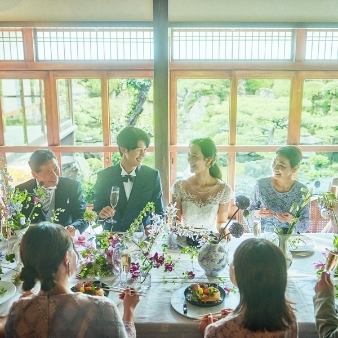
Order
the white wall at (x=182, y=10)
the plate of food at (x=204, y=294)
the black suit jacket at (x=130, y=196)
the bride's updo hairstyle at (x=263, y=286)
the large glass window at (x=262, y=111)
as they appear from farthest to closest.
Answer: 1. the large glass window at (x=262, y=111)
2. the white wall at (x=182, y=10)
3. the black suit jacket at (x=130, y=196)
4. the plate of food at (x=204, y=294)
5. the bride's updo hairstyle at (x=263, y=286)

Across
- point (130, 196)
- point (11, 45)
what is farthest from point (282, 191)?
point (11, 45)

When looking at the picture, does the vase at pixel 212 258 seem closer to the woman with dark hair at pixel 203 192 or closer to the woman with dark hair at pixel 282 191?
the woman with dark hair at pixel 282 191

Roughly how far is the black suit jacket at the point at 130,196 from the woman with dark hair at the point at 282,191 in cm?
70

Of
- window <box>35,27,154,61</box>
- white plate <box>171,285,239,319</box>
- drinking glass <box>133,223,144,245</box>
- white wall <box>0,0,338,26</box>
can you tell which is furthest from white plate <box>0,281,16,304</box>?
window <box>35,27,154,61</box>

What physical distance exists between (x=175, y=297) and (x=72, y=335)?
1.81 ft

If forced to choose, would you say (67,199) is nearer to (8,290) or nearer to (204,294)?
(8,290)

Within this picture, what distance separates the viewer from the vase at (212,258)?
1.86 m

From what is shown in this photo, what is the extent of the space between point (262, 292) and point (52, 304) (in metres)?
0.67

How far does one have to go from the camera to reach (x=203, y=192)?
9.17 ft

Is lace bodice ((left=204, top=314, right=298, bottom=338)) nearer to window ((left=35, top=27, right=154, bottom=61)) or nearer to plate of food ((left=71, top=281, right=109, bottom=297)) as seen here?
plate of food ((left=71, top=281, right=109, bottom=297))

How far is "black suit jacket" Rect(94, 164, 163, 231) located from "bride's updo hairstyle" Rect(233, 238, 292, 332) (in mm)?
1495

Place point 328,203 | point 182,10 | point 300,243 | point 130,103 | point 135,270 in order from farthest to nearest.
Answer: point 130,103 < point 182,10 < point 300,243 < point 328,203 < point 135,270

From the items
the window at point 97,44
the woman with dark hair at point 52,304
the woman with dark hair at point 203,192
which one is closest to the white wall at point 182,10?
the window at point 97,44

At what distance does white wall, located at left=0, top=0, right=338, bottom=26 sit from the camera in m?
3.11
